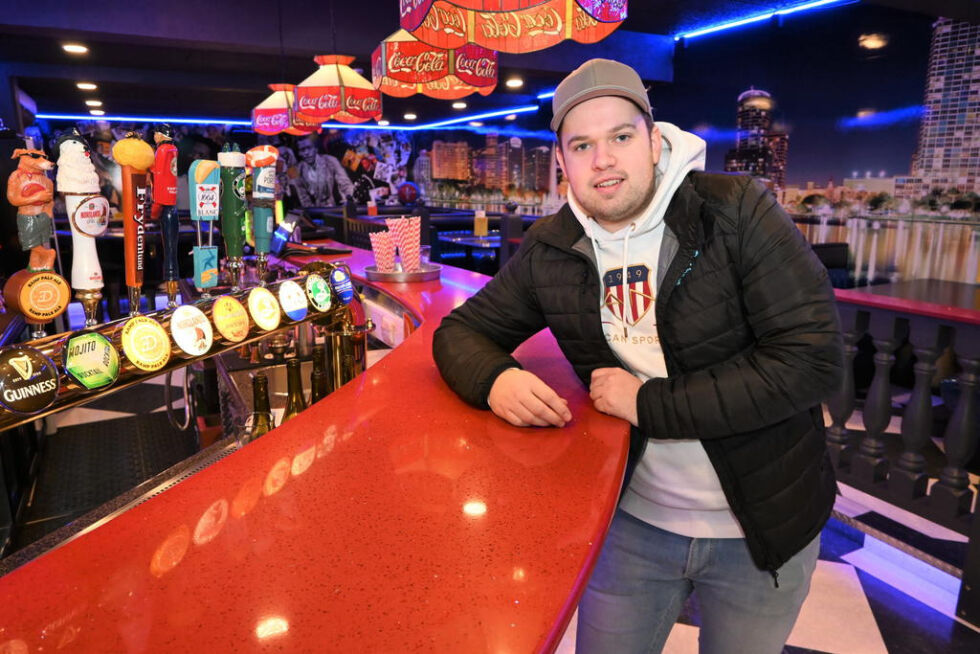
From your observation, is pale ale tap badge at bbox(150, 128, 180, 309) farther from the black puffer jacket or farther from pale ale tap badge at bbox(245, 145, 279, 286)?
the black puffer jacket

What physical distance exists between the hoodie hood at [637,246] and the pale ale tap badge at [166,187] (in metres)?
0.74

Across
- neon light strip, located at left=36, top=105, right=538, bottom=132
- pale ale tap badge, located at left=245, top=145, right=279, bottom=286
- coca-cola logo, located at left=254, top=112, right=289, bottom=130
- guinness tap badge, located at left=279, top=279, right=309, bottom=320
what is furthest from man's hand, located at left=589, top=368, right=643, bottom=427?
neon light strip, located at left=36, top=105, right=538, bottom=132

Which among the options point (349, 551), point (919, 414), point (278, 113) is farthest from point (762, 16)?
point (349, 551)

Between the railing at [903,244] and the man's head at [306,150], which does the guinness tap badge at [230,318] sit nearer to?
the railing at [903,244]

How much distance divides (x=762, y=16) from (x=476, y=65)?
4024 millimetres

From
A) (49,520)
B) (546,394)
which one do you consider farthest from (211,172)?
(49,520)

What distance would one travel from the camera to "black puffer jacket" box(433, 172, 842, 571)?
1.03 meters

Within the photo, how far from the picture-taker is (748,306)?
3.52 feet

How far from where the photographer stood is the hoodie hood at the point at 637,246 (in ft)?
3.78

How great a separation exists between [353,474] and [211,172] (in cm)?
67

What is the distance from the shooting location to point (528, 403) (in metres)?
1.01

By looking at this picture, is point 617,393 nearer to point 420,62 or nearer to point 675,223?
point 675,223

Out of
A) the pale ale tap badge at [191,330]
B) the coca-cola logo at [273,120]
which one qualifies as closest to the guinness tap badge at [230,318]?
the pale ale tap badge at [191,330]

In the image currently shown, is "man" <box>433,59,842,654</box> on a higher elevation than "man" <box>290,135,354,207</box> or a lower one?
lower
